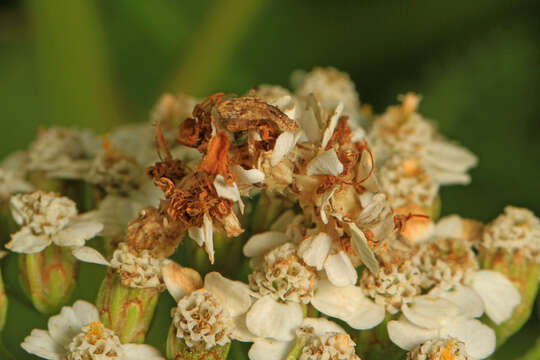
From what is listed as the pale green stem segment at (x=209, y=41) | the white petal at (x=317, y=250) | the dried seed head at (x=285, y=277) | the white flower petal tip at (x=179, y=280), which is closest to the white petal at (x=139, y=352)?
the white flower petal tip at (x=179, y=280)

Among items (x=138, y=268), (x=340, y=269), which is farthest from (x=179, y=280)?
(x=340, y=269)

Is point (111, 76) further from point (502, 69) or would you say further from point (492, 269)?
point (492, 269)

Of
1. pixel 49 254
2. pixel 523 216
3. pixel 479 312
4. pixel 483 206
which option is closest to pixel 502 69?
pixel 483 206

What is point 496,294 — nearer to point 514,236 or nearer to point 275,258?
point 514,236

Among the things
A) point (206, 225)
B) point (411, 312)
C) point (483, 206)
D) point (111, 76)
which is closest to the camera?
point (206, 225)

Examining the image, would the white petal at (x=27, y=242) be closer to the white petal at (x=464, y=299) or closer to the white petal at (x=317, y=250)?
the white petal at (x=317, y=250)

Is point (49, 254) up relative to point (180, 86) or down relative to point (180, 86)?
down
